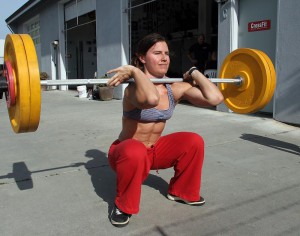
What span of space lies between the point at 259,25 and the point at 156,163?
16.7ft

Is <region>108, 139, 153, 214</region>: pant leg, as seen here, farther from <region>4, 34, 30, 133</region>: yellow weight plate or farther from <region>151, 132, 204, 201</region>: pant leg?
<region>4, 34, 30, 133</region>: yellow weight plate

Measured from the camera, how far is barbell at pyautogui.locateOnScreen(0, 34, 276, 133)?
2.12 m

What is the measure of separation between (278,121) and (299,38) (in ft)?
4.72

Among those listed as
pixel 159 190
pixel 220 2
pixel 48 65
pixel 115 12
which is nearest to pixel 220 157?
pixel 159 190

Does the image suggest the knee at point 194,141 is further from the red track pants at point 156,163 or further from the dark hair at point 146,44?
the dark hair at point 146,44

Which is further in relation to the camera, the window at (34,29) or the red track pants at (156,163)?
the window at (34,29)

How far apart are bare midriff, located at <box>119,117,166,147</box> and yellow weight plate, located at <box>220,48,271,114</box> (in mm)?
997

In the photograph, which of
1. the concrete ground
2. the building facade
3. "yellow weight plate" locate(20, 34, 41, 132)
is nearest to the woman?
the concrete ground

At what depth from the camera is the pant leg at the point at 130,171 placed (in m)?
2.33

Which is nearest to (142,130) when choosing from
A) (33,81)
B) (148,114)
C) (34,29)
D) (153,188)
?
(148,114)

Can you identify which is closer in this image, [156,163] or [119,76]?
[119,76]

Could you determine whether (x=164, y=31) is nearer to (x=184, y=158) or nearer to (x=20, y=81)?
(x=184, y=158)

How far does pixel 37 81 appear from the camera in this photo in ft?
6.97

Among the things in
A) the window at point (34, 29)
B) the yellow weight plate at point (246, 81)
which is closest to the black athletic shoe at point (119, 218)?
the yellow weight plate at point (246, 81)
